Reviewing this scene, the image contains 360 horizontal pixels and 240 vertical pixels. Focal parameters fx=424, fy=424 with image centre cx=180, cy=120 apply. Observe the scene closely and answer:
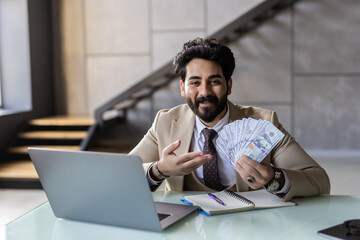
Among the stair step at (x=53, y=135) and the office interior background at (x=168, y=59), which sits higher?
the office interior background at (x=168, y=59)

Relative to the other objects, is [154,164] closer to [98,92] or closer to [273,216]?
[273,216]

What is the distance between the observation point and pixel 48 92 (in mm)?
5758

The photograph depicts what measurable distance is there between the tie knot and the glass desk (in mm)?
499

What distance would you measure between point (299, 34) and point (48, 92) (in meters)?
3.40

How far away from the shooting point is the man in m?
1.66

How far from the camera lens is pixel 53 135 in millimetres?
4918

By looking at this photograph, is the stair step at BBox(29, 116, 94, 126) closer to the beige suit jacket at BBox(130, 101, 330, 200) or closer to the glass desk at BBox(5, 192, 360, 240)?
the beige suit jacket at BBox(130, 101, 330, 200)

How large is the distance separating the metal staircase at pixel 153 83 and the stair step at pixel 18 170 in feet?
1.96

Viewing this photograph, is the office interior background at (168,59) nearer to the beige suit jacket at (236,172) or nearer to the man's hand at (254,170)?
the beige suit jacket at (236,172)

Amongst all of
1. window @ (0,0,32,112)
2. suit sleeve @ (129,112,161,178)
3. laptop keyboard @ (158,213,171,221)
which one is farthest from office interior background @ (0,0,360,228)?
laptop keyboard @ (158,213,171,221)

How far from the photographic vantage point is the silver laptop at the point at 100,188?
112cm

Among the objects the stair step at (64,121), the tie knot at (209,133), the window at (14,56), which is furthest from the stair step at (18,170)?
the tie knot at (209,133)

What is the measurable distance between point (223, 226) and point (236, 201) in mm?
216

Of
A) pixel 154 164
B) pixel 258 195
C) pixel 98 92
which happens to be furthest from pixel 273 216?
pixel 98 92
